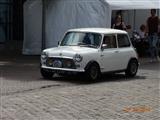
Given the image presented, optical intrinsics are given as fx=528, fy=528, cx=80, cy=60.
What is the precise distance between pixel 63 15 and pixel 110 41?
257 inches

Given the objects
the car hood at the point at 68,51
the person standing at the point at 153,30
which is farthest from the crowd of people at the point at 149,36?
the car hood at the point at 68,51

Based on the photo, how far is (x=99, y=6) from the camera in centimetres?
2048

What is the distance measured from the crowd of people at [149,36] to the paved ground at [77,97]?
14.9ft

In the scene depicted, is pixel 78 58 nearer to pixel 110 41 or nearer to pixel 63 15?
pixel 110 41

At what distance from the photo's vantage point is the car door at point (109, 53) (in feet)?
48.7

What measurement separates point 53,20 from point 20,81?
8.06m

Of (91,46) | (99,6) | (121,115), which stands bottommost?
(121,115)

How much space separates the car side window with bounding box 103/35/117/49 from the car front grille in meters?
1.35

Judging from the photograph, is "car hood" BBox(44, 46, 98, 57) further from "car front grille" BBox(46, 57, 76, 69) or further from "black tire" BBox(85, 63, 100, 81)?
"black tire" BBox(85, 63, 100, 81)

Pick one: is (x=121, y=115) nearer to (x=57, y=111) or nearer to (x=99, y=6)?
(x=57, y=111)

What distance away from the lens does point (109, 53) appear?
15.0 metres

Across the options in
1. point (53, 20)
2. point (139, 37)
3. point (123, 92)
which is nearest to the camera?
point (123, 92)

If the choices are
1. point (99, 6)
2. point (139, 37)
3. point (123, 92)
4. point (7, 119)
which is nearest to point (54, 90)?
point (123, 92)

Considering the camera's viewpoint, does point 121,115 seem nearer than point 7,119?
No
